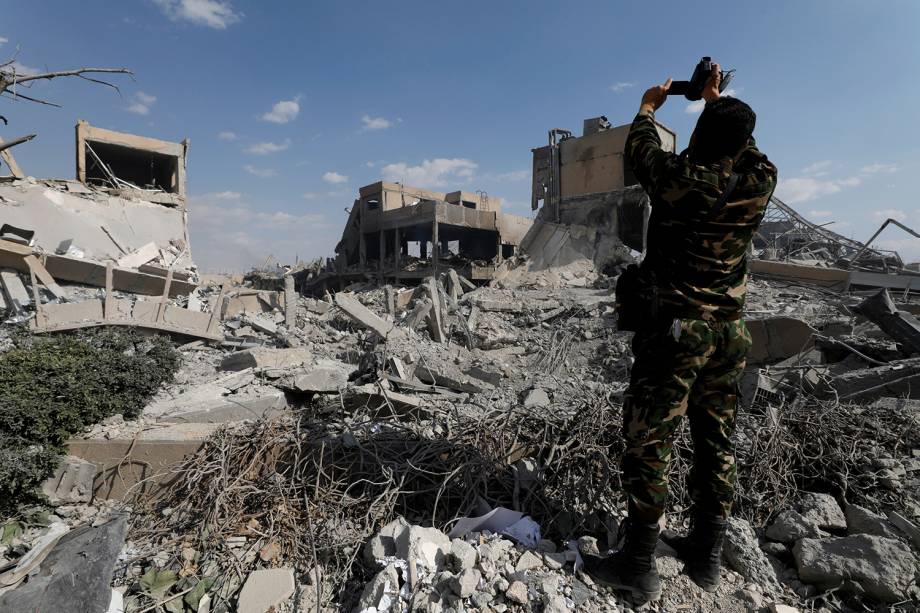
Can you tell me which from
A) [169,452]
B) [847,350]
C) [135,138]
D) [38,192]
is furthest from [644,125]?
[135,138]

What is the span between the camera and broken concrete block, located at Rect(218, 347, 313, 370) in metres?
5.19

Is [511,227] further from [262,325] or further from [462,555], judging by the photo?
[462,555]

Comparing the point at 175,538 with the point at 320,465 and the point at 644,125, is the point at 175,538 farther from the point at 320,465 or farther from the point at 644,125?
the point at 644,125

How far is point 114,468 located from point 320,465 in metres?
1.44

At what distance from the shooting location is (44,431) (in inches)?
120

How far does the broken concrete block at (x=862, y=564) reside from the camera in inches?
69.2

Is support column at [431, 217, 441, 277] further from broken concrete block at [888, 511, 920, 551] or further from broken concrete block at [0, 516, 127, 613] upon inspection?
broken concrete block at [888, 511, 920, 551]

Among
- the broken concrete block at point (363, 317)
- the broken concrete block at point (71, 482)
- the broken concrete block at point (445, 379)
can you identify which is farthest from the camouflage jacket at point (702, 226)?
the broken concrete block at point (363, 317)

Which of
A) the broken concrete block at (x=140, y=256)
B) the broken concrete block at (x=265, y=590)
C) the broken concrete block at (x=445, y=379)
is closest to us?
the broken concrete block at (x=265, y=590)

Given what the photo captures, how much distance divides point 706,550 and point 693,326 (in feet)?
3.00

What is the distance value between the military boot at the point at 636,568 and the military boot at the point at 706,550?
0.61ft

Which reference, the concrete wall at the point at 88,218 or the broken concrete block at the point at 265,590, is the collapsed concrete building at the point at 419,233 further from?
the broken concrete block at the point at 265,590

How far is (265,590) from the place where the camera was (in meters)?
1.97

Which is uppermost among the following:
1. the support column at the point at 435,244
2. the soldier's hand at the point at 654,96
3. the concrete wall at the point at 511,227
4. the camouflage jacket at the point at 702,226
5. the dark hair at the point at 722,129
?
the concrete wall at the point at 511,227
